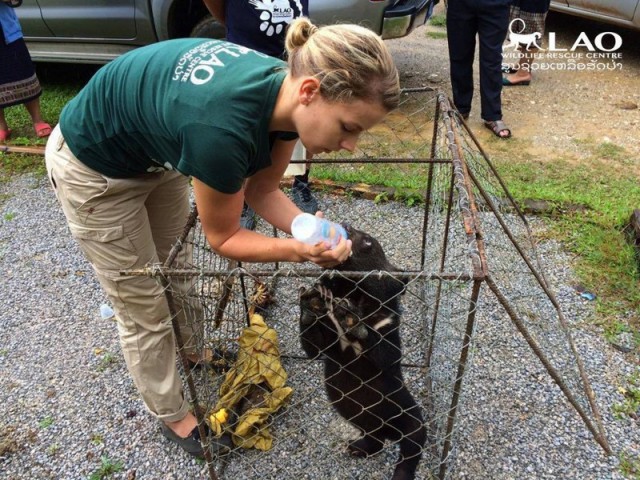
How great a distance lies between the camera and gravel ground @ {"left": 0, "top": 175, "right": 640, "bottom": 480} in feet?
7.51

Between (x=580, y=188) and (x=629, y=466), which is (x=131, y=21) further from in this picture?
(x=629, y=466)

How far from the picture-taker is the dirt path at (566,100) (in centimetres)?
491

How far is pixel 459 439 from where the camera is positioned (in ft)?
7.77

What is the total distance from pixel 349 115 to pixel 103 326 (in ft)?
7.51

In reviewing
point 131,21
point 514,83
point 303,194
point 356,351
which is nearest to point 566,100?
point 514,83

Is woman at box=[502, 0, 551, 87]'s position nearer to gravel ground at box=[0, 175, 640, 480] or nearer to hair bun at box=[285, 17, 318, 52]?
gravel ground at box=[0, 175, 640, 480]

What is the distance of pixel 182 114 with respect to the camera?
146 cm

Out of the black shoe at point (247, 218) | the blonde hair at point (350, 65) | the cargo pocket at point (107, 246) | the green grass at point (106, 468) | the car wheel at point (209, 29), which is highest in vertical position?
the blonde hair at point (350, 65)

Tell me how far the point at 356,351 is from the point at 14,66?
4.21 m

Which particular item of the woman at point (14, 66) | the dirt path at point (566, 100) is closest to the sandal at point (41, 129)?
the woman at point (14, 66)

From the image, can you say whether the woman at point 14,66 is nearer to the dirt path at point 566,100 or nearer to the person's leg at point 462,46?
the person's leg at point 462,46

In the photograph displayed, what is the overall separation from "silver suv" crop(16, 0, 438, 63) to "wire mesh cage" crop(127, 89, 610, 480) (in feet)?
6.42

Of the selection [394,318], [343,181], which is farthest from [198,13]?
[394,318]

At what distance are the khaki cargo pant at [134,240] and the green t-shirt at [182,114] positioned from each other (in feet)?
0.29
